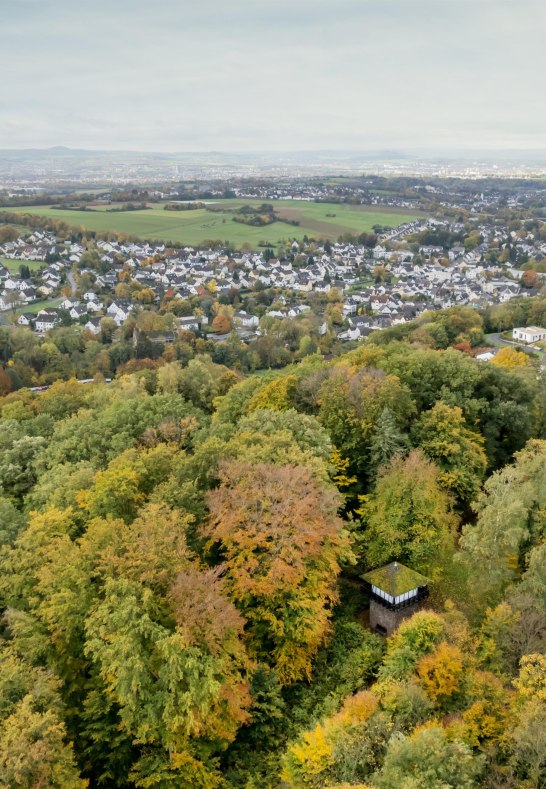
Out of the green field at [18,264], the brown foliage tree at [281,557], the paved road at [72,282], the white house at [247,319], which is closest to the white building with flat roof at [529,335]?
the white house at [247,319]

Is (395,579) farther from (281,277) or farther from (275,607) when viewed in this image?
(281,277)

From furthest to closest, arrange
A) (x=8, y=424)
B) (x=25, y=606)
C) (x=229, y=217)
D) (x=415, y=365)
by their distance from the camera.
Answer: (x=229, y=217), (x=8, y=424), (x=415, y=365), (x=25, y=606)

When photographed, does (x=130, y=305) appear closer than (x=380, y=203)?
Yes

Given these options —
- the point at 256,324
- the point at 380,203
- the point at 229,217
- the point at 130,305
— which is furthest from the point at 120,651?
the point at 380,203

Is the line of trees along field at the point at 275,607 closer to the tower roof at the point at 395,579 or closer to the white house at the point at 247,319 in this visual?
the tower roof at the point at 395,579

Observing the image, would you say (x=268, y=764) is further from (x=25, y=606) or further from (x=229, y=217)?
(x=229, y=217)
